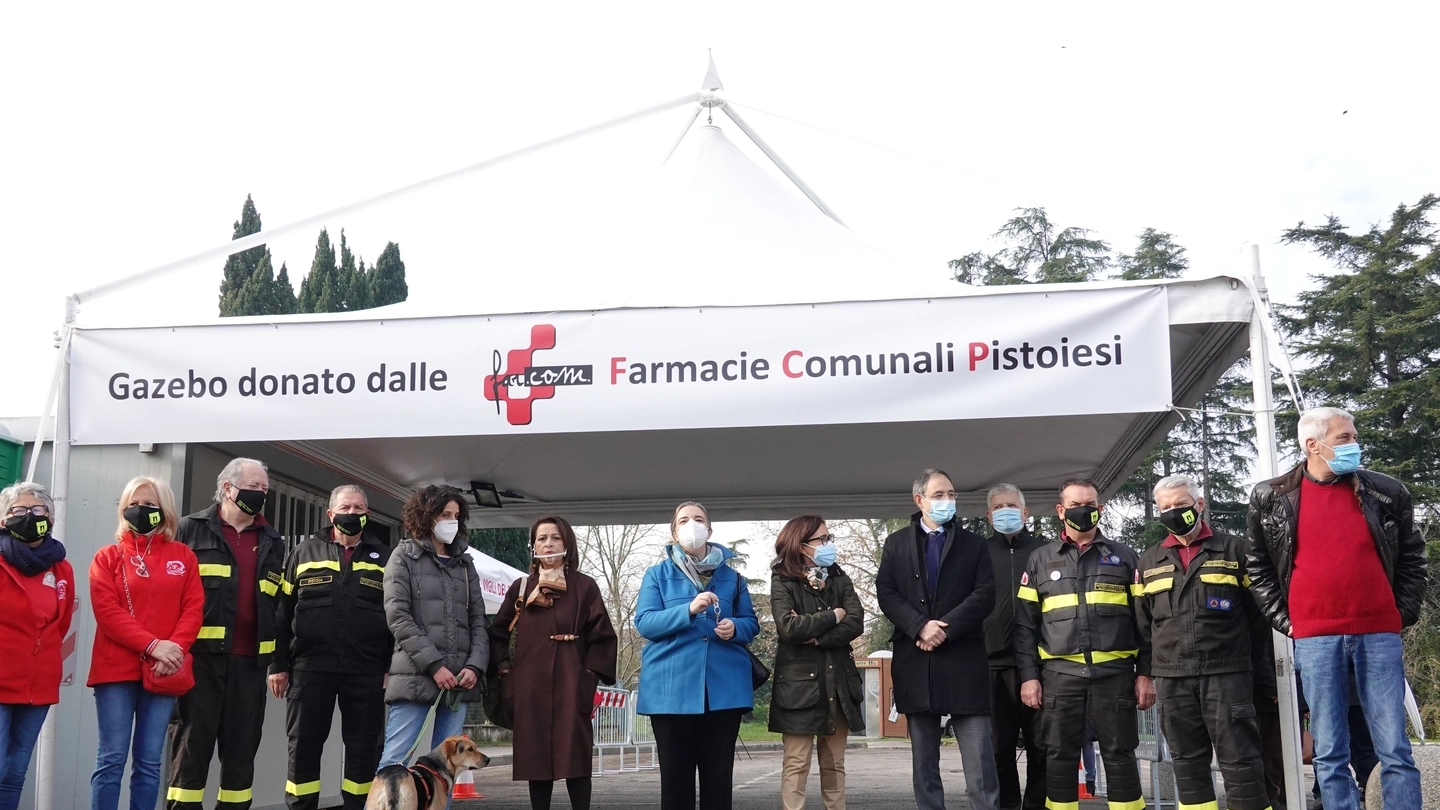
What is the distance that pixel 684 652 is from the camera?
18.5ft

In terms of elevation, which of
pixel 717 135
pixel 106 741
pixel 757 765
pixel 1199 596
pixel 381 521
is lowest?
pixel 757 765

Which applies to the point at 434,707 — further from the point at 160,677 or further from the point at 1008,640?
the point at 1008,640

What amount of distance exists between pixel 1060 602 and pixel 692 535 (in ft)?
5.65

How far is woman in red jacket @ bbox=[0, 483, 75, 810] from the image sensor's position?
5.05 meters

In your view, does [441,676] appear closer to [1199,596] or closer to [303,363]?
[303,363]

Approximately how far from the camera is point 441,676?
220 inches

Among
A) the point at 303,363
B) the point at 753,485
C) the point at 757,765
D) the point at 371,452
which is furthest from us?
the point at 757,765

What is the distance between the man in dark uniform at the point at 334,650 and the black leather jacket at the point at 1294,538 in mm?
3882

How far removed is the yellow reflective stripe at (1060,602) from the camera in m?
5.71

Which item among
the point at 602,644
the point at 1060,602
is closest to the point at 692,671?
A: the point at 602,644

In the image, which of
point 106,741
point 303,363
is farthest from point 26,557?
point 303,363

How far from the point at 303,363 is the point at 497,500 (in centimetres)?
340

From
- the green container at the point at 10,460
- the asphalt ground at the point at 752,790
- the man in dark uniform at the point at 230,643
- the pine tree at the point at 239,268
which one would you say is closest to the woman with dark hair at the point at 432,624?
the man in dark uniform at the point at 230,643

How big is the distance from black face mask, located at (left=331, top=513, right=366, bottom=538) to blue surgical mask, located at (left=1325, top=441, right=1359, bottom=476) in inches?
165
